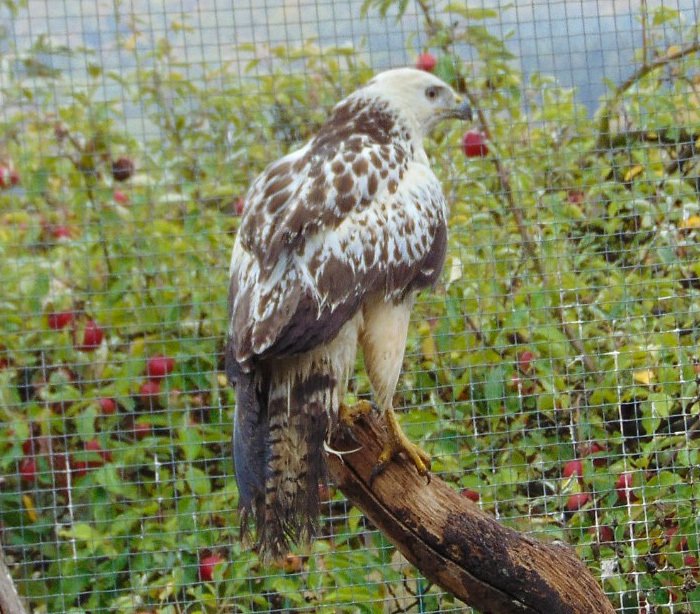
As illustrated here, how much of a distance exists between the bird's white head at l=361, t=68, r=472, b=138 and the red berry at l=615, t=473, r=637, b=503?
114 cm

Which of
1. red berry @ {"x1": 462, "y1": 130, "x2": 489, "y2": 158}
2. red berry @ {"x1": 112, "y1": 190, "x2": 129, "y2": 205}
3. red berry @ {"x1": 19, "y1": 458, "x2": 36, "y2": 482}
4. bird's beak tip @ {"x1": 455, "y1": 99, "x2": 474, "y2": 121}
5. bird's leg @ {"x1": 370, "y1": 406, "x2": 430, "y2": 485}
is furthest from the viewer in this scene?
red berry @ {"x1": 112, "y1": 190, "x2": 129, "y2": 205}

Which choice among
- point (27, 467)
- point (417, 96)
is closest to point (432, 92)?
point (417, 96)

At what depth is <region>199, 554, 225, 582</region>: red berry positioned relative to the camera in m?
3.43

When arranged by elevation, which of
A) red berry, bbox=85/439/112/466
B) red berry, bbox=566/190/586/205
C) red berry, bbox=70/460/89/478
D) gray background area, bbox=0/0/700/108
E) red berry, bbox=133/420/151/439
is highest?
gray background area, bbox=0/0/700/108

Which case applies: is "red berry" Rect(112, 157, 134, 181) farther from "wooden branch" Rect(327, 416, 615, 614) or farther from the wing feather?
"wooden branch" Rect(327, 416, 615, 614)

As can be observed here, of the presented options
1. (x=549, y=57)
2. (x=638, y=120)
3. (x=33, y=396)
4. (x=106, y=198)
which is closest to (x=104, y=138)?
(x=106, y=198)

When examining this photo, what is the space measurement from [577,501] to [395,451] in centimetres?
85

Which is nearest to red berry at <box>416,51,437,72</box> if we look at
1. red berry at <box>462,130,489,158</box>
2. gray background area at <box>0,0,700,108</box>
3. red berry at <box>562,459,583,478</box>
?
gray background area at <box>0,0,700,108</box>

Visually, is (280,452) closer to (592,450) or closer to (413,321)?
(413,321)

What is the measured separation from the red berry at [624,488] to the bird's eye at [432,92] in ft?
3.95

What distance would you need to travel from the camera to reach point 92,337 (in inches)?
147

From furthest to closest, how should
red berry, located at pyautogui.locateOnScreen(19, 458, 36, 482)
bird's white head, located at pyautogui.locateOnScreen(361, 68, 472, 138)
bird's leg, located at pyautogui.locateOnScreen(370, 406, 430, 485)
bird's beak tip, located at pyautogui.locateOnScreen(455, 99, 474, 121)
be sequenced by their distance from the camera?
red berry, located at pyautogui.locateOnScreen(19, 458, 36, 482) < bird's beak tip, located at pyautogui.locateOnScreen(455, 99, 474, 121) < bird's white head, located at pyautogui.locateOnScreen(361, 68, 472, 138) < bird's leg, located at pyautogui.locateOnScreen(370, 406, 430, 485)

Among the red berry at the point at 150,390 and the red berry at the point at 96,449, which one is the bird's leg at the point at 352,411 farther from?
the red berry at the point at 96,449

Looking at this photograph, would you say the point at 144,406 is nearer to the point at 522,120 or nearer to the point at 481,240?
the point at 481,240
